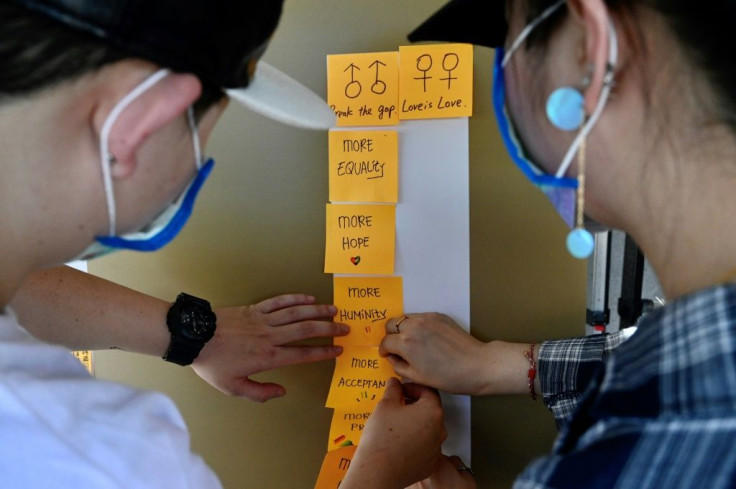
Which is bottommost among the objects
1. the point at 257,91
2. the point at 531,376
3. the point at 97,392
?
the point at 531,376

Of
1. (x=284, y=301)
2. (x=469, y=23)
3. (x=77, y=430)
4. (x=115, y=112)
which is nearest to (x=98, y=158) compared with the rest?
(x=115, y=112)

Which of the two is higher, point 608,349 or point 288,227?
point 288,227

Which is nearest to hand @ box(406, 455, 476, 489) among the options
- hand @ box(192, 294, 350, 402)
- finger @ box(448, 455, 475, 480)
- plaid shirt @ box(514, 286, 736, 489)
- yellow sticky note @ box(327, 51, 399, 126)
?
finger @ box(448, 455, 475, 480)

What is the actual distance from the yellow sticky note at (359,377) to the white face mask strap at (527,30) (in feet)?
1.71

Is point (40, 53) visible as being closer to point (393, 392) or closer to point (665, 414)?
point (665, 414)

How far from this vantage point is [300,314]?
0.90 metres

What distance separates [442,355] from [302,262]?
276 mm

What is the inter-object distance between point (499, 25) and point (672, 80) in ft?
0.66

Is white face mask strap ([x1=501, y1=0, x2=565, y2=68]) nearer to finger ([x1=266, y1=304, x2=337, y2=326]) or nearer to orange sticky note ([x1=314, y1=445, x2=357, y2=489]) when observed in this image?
finger ([x1=266, y1=304, x2=337, y2=326])

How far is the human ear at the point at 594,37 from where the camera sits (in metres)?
0.41

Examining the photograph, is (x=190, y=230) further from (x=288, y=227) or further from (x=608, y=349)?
(x=608, y=349)

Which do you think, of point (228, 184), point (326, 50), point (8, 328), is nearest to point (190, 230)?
point (228, 184)

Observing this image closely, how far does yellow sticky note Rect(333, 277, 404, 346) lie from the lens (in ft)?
2.88

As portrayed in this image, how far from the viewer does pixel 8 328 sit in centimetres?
47
